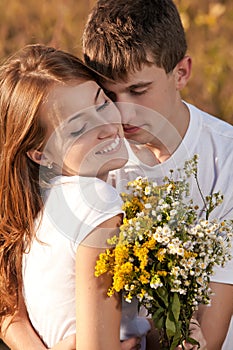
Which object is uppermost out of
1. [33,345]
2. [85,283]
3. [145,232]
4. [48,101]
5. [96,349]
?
[48,101]

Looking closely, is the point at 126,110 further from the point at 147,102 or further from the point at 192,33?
the point at 192,33

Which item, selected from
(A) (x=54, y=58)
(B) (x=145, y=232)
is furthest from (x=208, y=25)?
(B) (x=145, y=232)

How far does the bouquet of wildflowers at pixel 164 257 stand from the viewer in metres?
2.48

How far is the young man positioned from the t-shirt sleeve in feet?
2.12

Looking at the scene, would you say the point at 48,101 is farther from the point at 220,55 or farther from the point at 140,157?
the point at 220,55

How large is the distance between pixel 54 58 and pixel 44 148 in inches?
12.9

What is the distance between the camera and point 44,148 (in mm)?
2793

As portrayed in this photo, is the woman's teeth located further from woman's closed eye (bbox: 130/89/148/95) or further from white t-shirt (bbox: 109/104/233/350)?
white t-shirt (bbox: 109/104/233/350)

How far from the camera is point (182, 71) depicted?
11.4ft

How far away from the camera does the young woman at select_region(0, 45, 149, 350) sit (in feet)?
8.23

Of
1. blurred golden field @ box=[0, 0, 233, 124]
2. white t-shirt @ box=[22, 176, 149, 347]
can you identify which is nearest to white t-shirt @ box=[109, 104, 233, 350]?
white t-shirt @ box=[22, 176, 149, 347]

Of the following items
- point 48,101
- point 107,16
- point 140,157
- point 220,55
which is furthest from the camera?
point 220,55

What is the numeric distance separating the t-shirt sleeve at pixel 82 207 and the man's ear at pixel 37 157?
0.20 m

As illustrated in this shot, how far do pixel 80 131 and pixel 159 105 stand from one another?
62 centimetres
